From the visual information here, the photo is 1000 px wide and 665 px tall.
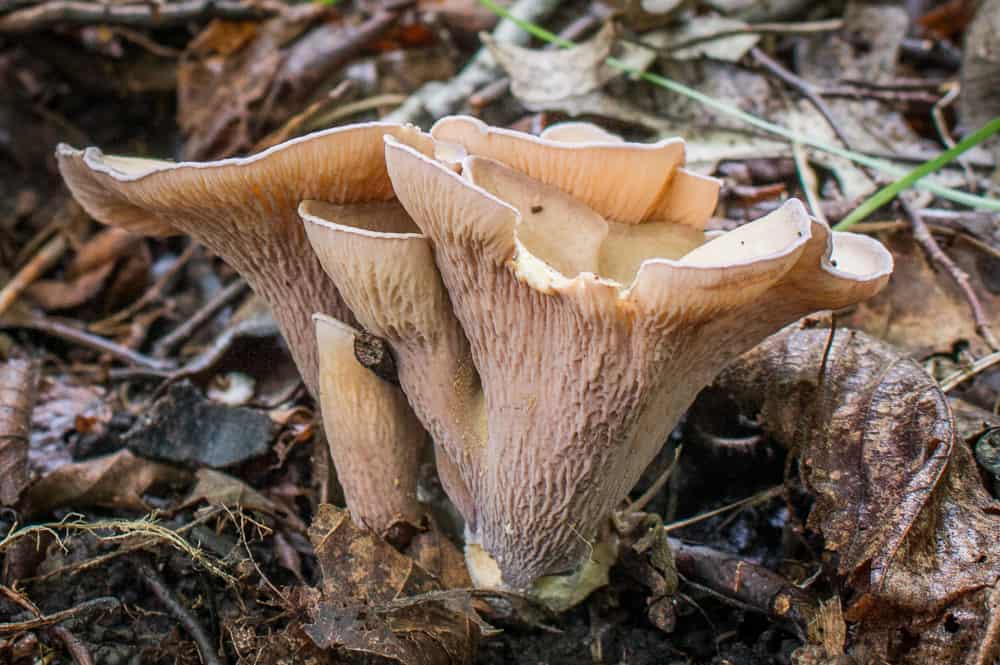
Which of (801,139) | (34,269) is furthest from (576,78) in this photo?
(34,269)

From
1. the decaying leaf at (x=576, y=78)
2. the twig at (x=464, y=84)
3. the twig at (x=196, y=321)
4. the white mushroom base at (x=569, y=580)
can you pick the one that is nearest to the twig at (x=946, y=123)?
the decaying leaf at (x=576, y=78)

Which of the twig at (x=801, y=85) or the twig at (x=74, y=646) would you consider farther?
the twig at (x=801, y=85)

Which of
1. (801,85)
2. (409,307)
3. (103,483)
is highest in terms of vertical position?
(409,307)

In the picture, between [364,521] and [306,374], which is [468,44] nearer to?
[306,374]

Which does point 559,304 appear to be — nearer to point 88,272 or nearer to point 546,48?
point 546,48

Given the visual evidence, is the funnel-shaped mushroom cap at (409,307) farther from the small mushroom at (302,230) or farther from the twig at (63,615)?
the twig at (63,615)

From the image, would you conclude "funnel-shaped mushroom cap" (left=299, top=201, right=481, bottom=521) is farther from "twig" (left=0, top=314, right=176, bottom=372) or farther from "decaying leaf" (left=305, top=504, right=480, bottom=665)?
"twig" (left=0, top=314, right=176, bottom=372)

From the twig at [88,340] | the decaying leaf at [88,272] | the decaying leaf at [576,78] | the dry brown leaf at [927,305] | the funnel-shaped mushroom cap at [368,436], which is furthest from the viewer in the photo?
the decaying leaf at [88,272]
